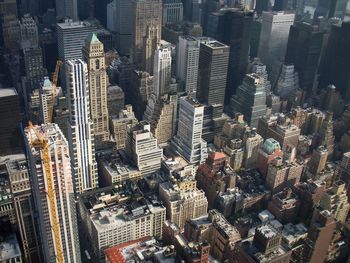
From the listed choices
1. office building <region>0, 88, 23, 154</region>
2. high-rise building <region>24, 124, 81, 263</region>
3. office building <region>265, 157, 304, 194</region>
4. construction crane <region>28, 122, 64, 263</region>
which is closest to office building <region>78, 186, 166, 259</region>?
high-rise building <region>24, 124, 81, 263</region>

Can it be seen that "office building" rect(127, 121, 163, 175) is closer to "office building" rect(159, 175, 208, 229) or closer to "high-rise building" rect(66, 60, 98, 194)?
"high-rise building" rect(66, 60, 98, 194)

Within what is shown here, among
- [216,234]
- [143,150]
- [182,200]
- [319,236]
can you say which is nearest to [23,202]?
[182,200]

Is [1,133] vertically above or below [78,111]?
below

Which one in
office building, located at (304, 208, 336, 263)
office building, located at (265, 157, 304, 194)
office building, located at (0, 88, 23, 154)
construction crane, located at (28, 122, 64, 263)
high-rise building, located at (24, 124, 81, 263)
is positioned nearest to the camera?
construction crane, located at (28, 122, 64, 263)

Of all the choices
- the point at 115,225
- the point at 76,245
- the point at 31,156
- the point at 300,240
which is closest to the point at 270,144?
the point at 300,240

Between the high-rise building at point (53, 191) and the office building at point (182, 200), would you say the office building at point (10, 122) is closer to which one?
the office building at point (182, 200)

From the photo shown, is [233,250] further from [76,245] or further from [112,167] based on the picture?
[112,167]

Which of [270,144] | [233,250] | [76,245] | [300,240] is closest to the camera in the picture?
[76,245]
